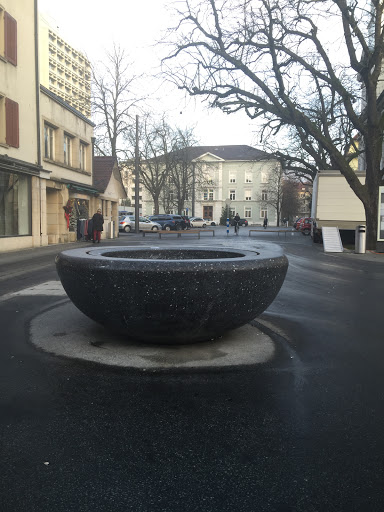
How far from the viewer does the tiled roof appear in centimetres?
2761

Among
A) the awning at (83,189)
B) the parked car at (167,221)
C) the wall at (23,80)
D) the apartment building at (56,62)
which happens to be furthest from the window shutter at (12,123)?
the apartment building at (56,62)

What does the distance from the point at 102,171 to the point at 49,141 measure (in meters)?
7.86

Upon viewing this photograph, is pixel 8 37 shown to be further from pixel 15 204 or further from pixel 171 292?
pixel 171 292

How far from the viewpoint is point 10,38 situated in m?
16.3

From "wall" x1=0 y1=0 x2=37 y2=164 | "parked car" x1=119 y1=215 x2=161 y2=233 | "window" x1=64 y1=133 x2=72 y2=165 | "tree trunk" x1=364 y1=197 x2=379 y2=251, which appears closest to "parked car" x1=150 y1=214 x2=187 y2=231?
"parked car" x1=119 y1=215 x2=161 y2=233

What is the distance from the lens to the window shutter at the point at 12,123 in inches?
631

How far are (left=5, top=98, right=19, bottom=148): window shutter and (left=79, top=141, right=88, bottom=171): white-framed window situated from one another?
8349 mm

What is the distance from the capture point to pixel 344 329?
196 inches

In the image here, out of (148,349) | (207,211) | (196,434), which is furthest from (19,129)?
(207,211)

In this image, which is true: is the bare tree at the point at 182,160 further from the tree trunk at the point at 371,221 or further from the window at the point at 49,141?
the tree trunk at the point at 371,221

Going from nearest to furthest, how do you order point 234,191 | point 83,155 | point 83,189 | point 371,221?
point 371,221, point 83,189, point 83,155, point 234,191

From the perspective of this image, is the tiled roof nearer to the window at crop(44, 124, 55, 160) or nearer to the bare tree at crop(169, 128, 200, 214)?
the window at crop(44, 124, 55, 160)

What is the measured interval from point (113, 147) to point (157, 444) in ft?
104

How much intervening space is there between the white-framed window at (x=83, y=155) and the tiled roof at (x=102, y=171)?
1959 millimetres
